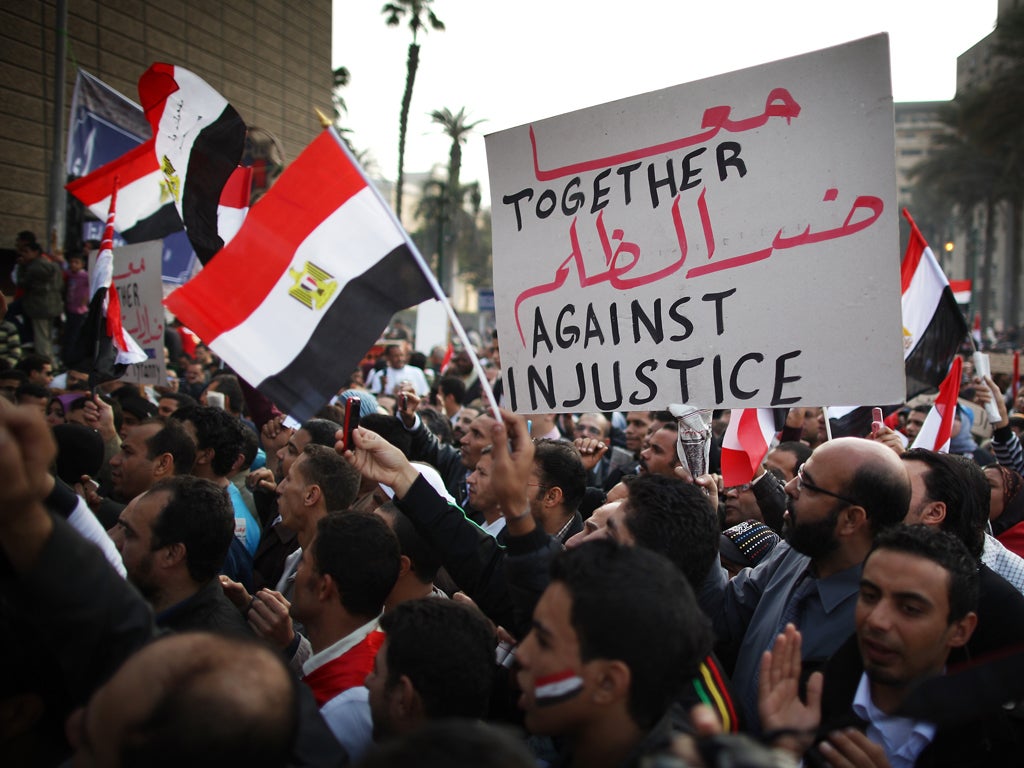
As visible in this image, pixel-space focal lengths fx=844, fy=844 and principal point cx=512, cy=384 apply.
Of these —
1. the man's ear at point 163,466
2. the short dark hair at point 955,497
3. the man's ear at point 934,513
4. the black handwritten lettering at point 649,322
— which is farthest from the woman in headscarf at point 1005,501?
the man's ear at point 163,466

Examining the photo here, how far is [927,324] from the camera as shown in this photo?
5.53 metres

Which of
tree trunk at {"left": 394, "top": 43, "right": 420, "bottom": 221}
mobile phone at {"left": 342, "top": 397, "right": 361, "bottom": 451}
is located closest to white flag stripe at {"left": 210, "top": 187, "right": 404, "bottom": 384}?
mobile phone at {"left": 342, "top": 397, "right": 361, "bottom": 451}

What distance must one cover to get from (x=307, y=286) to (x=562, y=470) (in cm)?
185

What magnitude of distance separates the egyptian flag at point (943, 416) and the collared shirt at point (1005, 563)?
6.28 feet

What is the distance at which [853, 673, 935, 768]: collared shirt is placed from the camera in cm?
248

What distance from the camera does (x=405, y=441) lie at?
5387 mm

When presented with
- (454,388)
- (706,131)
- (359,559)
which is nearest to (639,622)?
(359,559)

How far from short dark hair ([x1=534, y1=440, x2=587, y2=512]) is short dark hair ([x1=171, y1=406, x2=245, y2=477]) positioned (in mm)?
1889

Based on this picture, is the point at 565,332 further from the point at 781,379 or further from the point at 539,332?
the point at 781,379

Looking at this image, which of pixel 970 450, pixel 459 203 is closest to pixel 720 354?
pixel 970 450

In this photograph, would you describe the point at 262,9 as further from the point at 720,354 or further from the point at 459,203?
the point at 459,203

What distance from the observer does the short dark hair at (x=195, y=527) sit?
323cm

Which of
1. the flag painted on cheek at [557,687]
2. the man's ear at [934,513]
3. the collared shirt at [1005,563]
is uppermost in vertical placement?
the man's ear at [934,513]

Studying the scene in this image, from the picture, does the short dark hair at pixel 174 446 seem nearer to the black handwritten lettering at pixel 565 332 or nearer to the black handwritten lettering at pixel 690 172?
the black handwritten lettering at pixel 565 332
